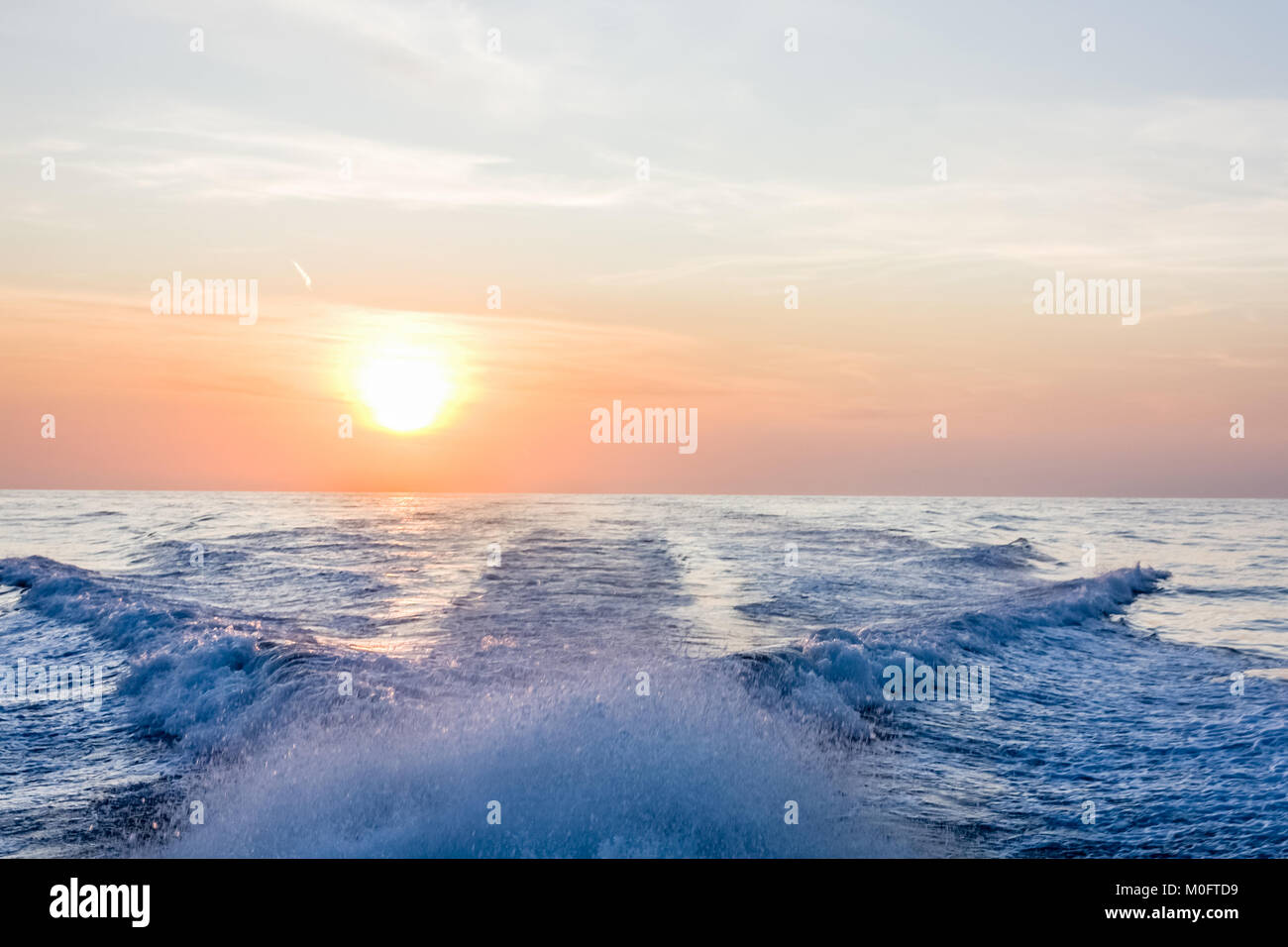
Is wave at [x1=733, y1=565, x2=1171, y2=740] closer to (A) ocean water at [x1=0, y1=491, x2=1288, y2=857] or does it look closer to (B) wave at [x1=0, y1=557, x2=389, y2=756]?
(A) ocean water at [x1=0, y1=491, x2=1288, y2=857]

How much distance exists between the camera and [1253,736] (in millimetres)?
12922

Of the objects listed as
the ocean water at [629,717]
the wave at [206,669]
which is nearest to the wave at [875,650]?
the ocean water at [629,717]

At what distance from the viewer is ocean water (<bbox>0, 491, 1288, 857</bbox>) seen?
30.2ft

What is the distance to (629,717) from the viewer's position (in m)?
11.2

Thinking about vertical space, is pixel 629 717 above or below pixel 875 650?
above

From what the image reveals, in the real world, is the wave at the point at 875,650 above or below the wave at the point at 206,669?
below

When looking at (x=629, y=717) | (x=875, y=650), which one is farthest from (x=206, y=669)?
(x=875, y=650)

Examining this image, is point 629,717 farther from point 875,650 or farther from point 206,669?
point 206,669

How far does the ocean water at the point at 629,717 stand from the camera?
362 inches

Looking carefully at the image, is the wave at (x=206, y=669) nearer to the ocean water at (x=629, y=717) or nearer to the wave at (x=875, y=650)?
the ocean water at (x=629, y=717)

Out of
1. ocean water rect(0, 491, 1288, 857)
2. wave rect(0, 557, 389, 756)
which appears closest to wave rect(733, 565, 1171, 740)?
ocean water rect(0, 491, 1288, 857)
